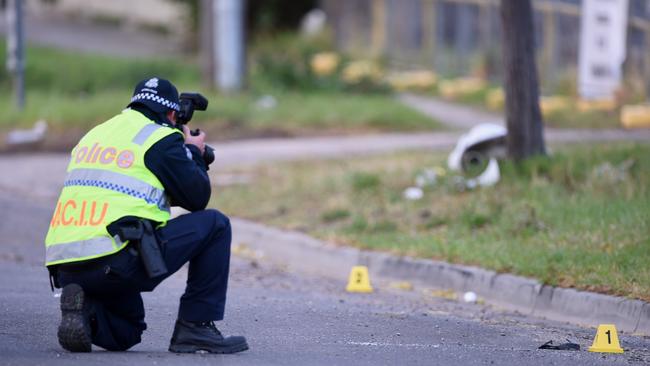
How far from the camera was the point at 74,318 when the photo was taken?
5387mm

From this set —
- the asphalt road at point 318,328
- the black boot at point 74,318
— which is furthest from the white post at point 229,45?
the black boot at point 74,318

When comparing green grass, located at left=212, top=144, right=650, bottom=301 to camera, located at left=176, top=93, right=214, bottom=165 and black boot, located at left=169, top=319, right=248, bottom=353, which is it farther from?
camera, located at left=176, top=93, right=214, bottom=165

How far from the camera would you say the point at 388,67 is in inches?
991

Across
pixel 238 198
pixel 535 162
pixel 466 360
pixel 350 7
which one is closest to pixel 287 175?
pixel 238 198

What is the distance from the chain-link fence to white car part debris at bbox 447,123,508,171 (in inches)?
247

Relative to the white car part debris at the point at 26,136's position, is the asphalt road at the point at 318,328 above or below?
below

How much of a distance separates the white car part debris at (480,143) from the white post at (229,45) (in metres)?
8.67

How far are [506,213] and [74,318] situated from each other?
506 cm

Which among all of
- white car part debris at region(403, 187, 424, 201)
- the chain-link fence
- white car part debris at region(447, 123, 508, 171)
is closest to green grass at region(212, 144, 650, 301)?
white car part debris at region(403, 187, 424, 201)

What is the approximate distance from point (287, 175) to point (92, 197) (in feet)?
24.7

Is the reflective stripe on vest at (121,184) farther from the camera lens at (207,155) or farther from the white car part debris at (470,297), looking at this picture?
the white car part debris at (470,297)

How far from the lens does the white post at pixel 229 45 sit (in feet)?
63.8

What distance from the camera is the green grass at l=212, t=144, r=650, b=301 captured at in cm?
823

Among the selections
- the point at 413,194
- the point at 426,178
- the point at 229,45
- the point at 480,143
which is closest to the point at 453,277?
the point at 413,194
